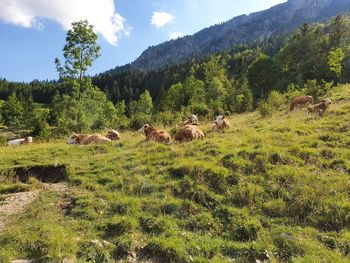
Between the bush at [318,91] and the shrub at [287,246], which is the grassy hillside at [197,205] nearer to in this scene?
the shrub at [287,246]

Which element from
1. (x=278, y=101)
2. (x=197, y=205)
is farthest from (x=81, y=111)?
(x=197, y=205)

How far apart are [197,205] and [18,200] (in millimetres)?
4512

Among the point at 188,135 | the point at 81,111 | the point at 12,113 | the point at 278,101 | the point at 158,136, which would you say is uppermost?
the point at 12,113

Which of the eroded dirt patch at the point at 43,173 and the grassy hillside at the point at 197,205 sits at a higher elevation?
the eroded dirt patch at the point at 43,173

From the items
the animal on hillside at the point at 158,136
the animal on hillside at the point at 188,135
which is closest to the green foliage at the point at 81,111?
the animal on hillside at the point at 158,136

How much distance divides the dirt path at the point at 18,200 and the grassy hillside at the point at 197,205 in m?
0.24

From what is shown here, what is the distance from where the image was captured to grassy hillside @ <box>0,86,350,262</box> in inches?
287

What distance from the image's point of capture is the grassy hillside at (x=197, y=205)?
7301 millimetres

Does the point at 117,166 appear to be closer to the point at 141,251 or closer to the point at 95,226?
the point at 95,226

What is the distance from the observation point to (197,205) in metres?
8.98

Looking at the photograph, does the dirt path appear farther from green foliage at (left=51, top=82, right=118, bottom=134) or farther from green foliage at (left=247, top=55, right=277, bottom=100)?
green foliage at (left=247, top=55, right=277, bottom=100)

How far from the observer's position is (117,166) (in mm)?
11375

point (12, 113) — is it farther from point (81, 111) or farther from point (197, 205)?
point (197, 205)

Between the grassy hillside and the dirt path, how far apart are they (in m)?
0.24
